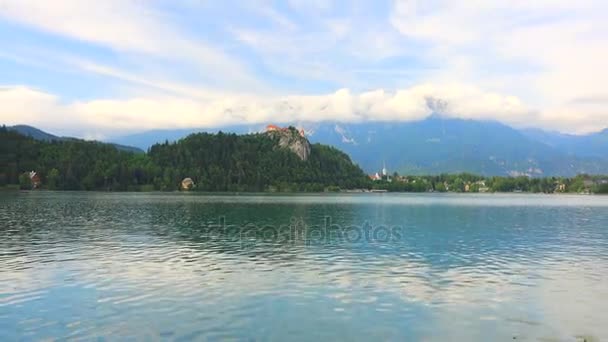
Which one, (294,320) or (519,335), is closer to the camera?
(519,335)

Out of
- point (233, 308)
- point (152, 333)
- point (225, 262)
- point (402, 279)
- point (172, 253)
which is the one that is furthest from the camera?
point (172, 253)

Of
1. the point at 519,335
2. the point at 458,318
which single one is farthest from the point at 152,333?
the point at 519,335

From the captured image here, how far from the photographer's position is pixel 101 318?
2397cm

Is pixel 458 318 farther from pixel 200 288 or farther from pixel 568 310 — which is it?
pixel 200 288

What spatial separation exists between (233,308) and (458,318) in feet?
37.7

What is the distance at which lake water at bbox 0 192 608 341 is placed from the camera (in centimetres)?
2292

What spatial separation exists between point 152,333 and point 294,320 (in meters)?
6.65

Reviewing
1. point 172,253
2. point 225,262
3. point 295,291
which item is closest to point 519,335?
point 295,291

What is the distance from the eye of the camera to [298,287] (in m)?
31.5

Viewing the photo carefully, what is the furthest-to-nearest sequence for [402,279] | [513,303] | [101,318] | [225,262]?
1. [225,262]
2. [402,279]
3. [513,303]
4. [101,318]

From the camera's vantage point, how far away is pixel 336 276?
3494cm

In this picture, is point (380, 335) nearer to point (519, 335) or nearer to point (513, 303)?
point (519, 335)

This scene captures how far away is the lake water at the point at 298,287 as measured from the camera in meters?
22.9

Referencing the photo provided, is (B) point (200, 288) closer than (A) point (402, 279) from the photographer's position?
Yes
